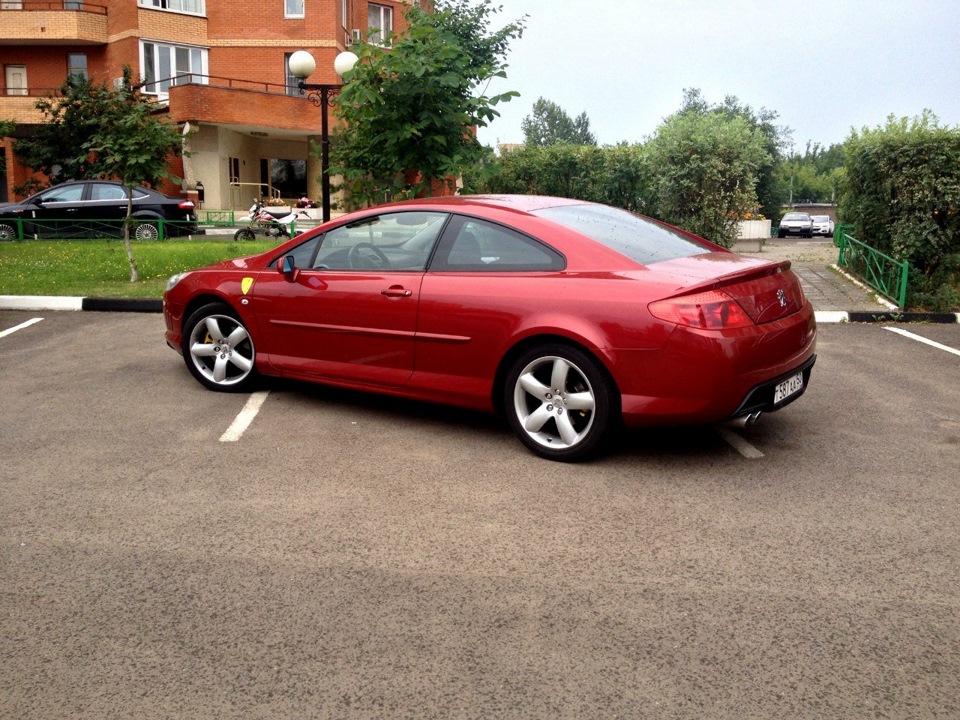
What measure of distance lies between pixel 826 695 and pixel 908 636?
544 mm

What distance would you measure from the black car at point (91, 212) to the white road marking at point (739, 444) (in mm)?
19100

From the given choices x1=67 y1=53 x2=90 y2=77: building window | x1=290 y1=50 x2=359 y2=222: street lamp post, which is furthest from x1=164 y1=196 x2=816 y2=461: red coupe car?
x1=67 y1=53 x2=90 y2=77: building window

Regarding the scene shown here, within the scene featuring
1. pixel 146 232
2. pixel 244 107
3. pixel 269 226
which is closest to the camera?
pixel 146 232

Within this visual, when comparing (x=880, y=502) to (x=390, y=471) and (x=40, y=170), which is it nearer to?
(x=390, y=471)

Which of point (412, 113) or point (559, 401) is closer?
point (559, 401)

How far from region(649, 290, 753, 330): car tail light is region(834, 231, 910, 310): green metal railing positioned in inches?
284

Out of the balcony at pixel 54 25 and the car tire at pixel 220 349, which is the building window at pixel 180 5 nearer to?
the balcony at pixel 54 25

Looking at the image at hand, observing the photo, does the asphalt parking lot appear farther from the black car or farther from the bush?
the black car

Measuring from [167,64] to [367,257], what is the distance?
33.4m

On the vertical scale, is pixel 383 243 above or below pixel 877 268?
above

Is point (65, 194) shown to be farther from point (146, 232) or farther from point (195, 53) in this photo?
point (195, 53)

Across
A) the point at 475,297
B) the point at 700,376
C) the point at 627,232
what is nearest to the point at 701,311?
the point at 700,376

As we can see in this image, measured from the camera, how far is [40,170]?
32.4 metres

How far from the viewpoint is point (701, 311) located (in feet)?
15.6
